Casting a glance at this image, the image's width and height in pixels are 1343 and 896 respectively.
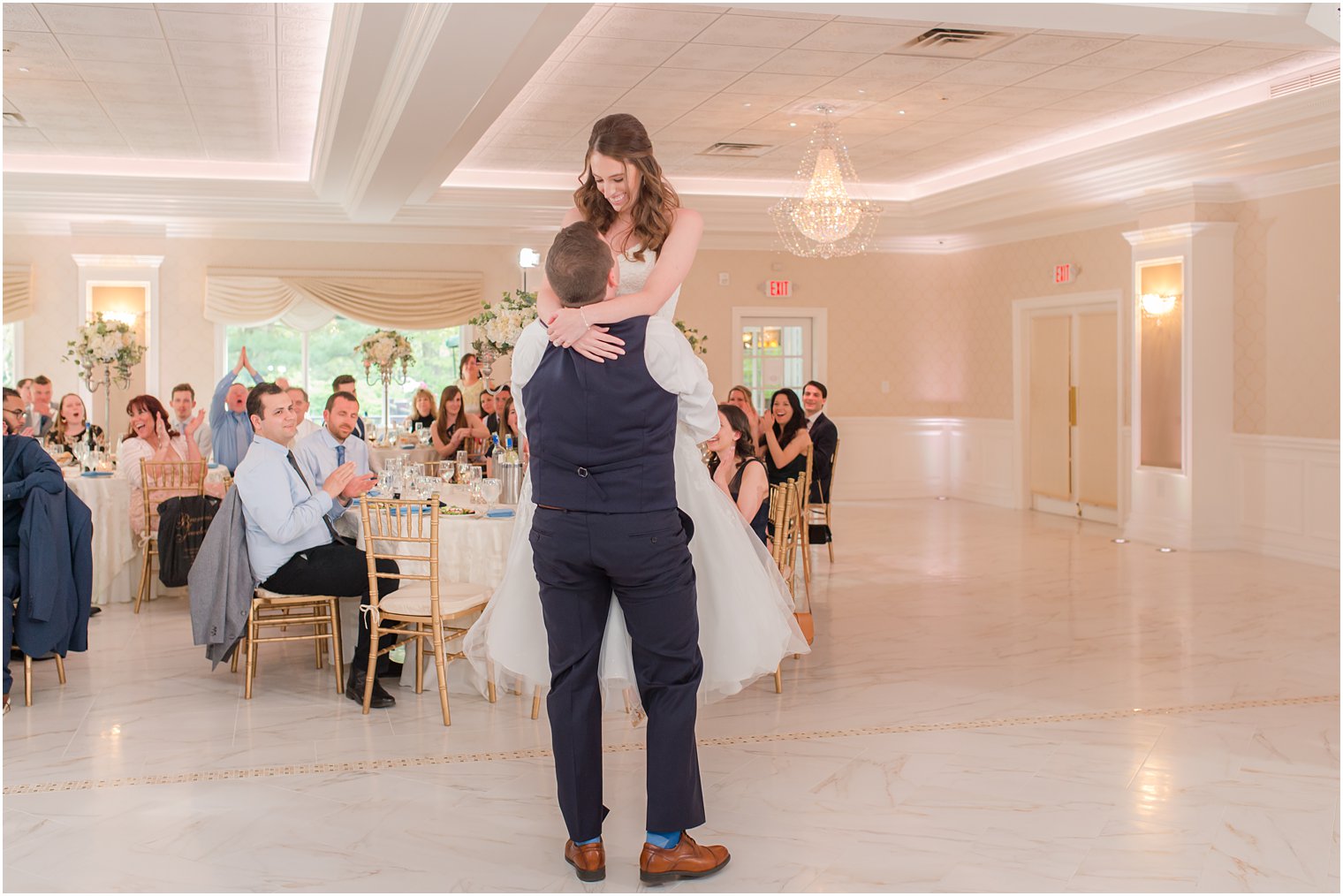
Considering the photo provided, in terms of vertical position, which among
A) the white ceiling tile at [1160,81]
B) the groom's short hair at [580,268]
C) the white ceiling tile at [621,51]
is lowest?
the groom's short hair at [580,268]

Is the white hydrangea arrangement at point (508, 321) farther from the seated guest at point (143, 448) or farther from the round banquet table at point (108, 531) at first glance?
the round banquet table at point (108, 531)

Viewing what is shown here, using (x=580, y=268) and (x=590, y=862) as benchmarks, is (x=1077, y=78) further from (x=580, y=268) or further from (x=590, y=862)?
(x=590, y=862)

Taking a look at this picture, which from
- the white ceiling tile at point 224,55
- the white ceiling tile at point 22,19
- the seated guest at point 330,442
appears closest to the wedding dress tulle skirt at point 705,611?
Result: the seated guest at point 330,442

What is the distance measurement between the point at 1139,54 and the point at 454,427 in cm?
572

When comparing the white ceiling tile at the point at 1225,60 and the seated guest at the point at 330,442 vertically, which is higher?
the white ceiling tile at the point at 1225,60

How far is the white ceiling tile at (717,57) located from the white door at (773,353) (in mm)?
6126

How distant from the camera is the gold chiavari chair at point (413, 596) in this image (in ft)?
16.1

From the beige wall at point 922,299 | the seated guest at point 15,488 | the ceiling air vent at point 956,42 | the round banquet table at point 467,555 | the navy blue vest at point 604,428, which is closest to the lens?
the navy blue vest at point 604,428

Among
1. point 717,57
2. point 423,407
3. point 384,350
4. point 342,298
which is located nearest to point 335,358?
point 342,298

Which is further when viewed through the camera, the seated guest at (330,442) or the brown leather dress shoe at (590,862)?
the seated guest at (330,442)

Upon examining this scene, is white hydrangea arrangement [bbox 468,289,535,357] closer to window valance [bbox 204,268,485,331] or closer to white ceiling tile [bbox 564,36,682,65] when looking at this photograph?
white ceiling tile [bbox 564,36,682,65]

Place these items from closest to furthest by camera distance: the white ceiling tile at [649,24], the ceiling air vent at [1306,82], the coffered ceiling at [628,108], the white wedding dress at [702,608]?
1. the white wedding dress at [702,608]
2. the coffered ceiling at [628,108]
3. the white ceiling tile at [649,24]
4. the ceiling air vent at [1306,82]

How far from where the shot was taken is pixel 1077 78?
7.86 metres

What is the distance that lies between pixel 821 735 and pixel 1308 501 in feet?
19.9
